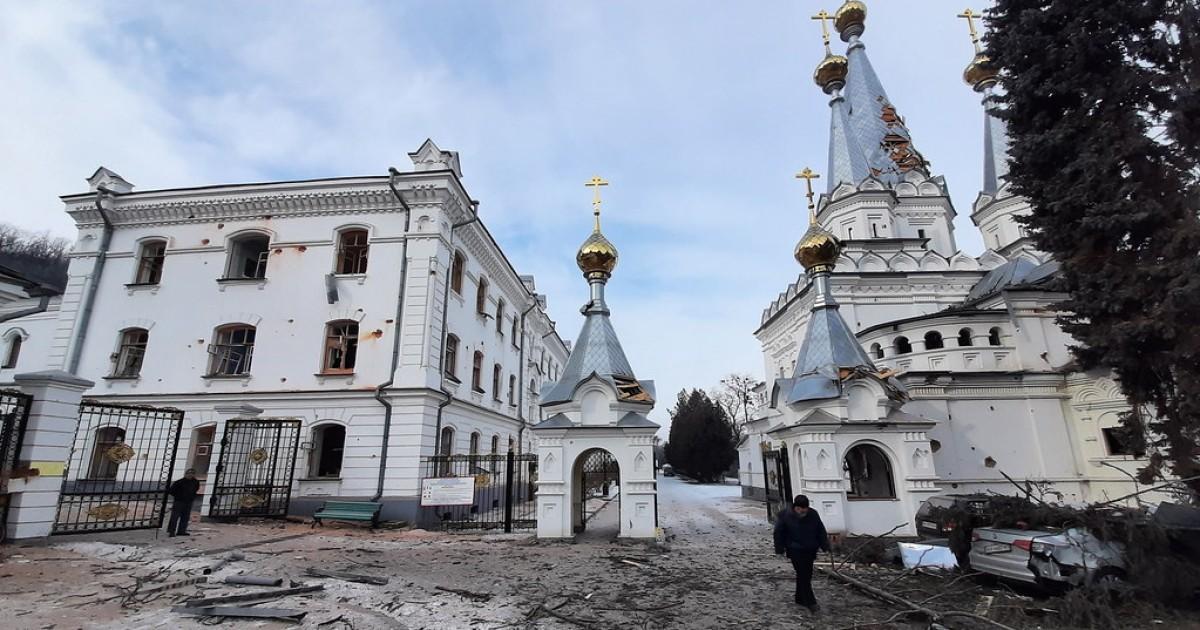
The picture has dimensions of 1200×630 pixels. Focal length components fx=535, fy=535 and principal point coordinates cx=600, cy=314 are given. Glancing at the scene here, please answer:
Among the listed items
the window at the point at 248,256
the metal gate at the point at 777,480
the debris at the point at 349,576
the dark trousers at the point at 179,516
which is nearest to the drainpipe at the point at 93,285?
the window at the point at 248,256

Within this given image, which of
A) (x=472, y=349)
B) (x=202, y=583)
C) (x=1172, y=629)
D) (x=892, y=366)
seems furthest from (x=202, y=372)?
(x=892, y=366)

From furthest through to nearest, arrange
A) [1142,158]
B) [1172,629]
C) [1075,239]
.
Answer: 1. [1075,239]
2. [1142,158]
3. [1172,629]

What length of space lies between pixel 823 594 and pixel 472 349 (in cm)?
1301

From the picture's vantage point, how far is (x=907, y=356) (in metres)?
17.8

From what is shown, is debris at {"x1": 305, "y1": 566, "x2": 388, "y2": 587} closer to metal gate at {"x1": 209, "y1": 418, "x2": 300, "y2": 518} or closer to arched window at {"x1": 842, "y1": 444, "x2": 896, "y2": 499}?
metal gate at {"x1": 209, "y1": 418, "x2": 300, "y2": 518}

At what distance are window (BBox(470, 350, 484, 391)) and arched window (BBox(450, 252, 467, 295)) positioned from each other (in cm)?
252

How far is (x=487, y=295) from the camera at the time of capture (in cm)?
1959

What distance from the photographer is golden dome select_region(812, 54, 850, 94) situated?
28.2 metres

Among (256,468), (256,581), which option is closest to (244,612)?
(256,581)

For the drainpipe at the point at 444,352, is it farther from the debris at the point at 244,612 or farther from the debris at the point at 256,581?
the debris at the point at 244,612

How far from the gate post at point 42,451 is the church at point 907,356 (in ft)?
44.7

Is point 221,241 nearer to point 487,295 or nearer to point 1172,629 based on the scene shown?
point 487,295

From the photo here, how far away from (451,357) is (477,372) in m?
2.22

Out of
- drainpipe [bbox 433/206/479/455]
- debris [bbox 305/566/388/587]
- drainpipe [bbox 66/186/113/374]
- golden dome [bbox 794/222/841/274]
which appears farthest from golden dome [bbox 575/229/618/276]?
drainpipe [bbox 66/186/113/374]
